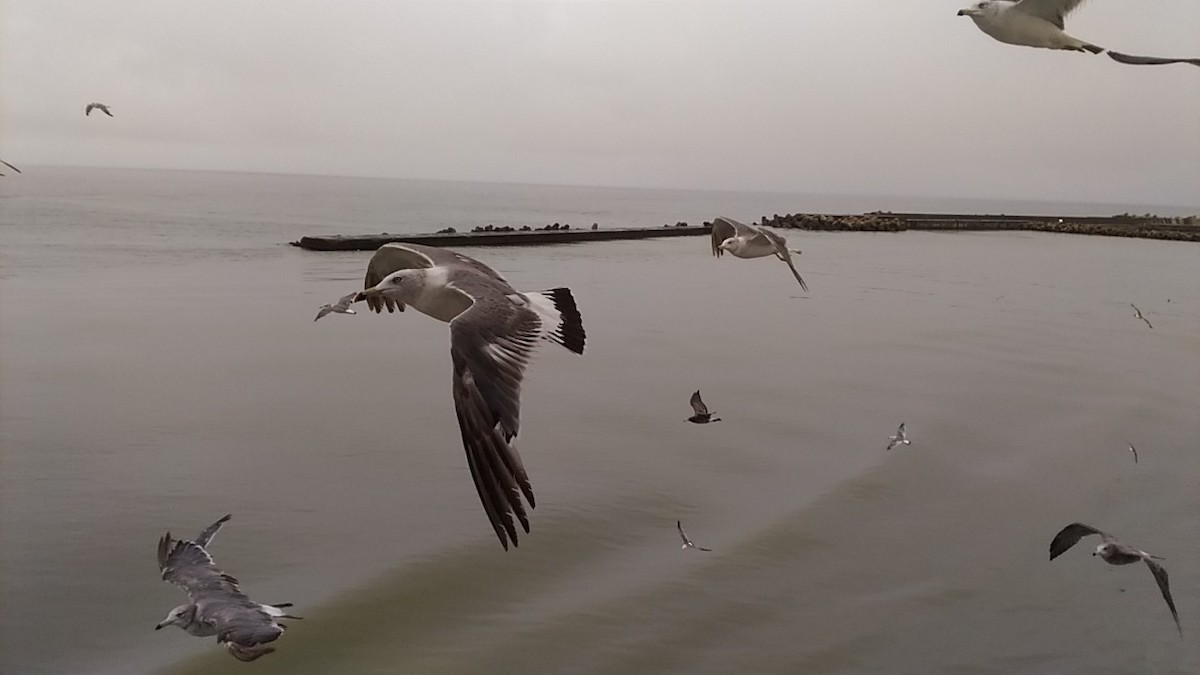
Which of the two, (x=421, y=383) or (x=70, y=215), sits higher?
(x=70, y=215)

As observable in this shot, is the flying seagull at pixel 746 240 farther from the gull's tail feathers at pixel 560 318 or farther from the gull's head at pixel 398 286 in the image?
the gull's head at pixel 398 286

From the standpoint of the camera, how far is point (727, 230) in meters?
1.83

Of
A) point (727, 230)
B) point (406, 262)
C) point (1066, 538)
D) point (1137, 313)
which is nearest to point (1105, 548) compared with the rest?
point (1066, 538)

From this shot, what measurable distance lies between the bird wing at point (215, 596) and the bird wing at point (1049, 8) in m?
1.88

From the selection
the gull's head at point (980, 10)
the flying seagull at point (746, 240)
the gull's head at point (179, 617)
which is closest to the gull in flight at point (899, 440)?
the flying seagull at point (746, 240)

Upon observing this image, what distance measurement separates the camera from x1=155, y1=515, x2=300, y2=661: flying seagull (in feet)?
4.63

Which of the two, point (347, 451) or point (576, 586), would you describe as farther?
point (347, 451)

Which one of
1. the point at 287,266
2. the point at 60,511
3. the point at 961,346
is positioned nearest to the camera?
the point at 60,511

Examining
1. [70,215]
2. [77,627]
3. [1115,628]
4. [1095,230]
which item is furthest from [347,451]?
[1095,230]

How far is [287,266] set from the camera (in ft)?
6.88

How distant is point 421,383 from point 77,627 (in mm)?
871

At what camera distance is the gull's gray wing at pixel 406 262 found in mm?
1390

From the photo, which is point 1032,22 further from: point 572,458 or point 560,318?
point 572,458

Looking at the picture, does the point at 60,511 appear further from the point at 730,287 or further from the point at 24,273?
the point at 730,287
